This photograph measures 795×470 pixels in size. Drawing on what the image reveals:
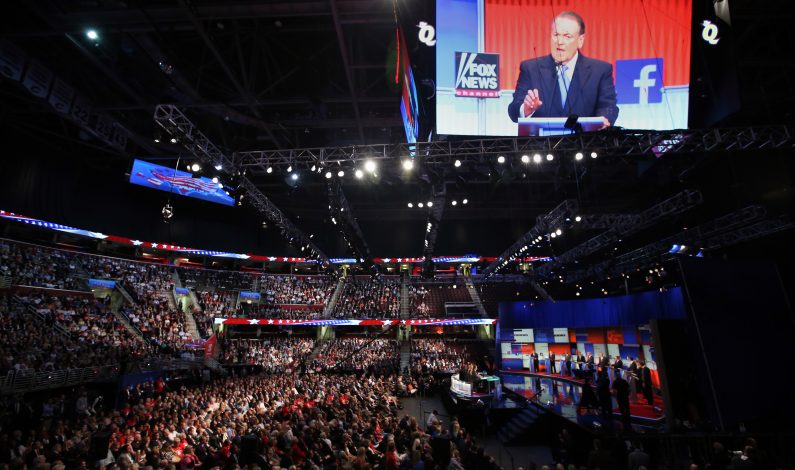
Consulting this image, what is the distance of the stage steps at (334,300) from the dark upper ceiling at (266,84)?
15357 millimetres

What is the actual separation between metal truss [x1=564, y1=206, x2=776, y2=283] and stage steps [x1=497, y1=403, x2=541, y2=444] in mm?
8312

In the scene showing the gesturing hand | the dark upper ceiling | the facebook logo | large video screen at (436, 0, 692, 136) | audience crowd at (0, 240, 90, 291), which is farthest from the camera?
audience crowd at (0, 240, 90, 291)

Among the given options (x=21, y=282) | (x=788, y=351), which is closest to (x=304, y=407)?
(x=788, y=351)

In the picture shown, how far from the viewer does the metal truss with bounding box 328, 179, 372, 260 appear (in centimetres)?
1483

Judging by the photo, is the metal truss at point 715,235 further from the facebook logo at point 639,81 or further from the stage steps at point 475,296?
the stage steps at point 475,296

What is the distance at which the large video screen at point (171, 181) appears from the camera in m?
18.5

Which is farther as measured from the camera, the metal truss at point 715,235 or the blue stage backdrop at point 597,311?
the metal truss at point 715,235

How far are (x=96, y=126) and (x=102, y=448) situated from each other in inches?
441

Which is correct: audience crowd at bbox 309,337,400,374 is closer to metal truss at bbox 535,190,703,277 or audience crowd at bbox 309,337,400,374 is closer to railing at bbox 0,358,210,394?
railing at bbox 0,358,210,394

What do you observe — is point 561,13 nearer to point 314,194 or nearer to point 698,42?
point 698,42

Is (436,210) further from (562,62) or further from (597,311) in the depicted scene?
(562,62)

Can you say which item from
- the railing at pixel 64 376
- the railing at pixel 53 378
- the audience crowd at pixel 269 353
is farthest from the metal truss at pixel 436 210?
the railing at pixel 53 378

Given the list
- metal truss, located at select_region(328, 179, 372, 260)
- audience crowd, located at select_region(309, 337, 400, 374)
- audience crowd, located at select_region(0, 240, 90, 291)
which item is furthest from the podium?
audience crowd, located at select_region(0, 240, 90, 291)

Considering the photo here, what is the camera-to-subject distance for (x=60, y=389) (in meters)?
13.2
